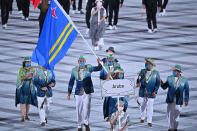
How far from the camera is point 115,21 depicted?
29359 mm

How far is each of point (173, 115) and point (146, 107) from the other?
0.93m

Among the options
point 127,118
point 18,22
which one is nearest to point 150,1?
point 18,22

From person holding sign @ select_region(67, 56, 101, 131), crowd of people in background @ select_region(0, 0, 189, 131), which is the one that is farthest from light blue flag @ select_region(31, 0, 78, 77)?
person holding sign @ select_region(67, 56, 101, 131)

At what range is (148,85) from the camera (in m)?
15.9

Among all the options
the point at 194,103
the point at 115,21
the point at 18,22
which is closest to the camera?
the point at 194,103

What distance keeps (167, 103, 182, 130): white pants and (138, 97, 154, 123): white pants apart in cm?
54

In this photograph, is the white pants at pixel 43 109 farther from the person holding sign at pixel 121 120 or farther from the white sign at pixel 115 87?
the person holding sign at pixel 121 120

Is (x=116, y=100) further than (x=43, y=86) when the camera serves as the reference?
No

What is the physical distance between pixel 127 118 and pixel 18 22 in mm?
19648

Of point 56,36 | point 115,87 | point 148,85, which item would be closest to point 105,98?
point 148,85

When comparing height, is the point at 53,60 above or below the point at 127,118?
above

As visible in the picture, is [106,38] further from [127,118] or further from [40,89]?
[127,118]

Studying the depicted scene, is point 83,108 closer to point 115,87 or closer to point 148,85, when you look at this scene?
point 148,85

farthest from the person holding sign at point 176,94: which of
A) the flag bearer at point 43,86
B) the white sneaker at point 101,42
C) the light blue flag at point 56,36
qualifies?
the white sneaker at point 101,42
